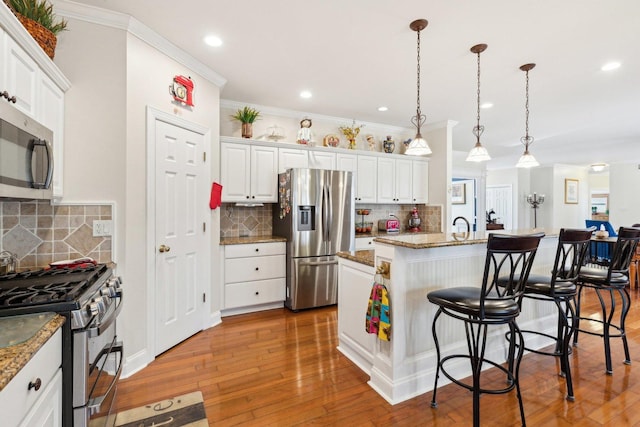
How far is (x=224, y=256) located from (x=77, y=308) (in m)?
2.26

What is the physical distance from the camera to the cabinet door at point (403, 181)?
4977mm

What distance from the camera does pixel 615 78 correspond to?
3.23 m

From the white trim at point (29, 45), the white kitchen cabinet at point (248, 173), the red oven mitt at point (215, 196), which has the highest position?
the white trim at point (29, 45)

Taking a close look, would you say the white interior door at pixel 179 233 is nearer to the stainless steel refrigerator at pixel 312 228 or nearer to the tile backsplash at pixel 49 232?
the tile backsplash at pixel 49 232

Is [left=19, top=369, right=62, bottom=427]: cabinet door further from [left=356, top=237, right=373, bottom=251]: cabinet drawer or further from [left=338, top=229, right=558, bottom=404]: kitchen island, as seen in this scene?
[left=356, top=237, right=373, bottom=251]: cabinet drawer

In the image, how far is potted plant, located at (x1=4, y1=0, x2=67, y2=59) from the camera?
5.60ft

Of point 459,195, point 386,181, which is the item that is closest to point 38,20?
point 386,181

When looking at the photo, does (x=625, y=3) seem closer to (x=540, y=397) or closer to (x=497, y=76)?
(x=497, y=76)

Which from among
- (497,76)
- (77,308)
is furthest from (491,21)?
(77,308)

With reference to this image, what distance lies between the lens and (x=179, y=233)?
2.77m

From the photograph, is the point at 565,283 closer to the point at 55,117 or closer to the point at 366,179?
the point at 366,179

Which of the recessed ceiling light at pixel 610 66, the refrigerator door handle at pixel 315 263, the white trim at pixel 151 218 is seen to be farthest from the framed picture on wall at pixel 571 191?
the white trim at pixel 151 218

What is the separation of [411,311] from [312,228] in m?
1.97

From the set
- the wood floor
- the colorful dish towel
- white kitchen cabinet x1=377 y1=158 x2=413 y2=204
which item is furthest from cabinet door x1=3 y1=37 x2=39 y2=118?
white kitchen cabinet x1=377 y1=158 x2=413 y2=204
